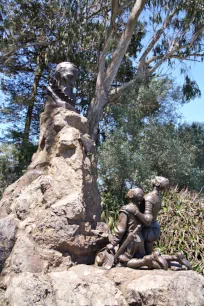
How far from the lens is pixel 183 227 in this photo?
9453 mm

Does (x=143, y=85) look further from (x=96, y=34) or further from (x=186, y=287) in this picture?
(x=186, y=287)

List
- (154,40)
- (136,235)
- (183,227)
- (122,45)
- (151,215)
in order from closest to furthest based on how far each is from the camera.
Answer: (136,235) → (151,215) → (183,227) → (122,45) → (154,40)

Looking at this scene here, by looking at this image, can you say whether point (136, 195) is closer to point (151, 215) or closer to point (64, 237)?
point (151, 215)

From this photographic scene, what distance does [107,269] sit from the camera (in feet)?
16.9

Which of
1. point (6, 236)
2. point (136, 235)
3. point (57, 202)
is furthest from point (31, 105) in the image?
point (136, 235)

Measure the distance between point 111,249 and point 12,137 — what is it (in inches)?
440

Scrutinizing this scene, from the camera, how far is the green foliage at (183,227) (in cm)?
884

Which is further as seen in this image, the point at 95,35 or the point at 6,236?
the point at 95,35

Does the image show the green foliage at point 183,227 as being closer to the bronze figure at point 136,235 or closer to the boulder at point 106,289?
the bronze figure at point 136,235

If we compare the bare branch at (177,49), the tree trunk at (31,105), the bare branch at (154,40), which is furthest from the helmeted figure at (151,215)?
the tree trunk at (31,105)

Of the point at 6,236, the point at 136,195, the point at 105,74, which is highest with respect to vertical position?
the point at 105,74

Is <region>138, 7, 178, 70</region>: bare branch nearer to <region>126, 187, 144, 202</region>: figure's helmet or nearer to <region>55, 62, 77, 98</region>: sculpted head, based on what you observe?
<region>55, 62, 77, 98</region>: sculpted head

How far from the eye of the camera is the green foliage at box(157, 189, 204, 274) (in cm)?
884

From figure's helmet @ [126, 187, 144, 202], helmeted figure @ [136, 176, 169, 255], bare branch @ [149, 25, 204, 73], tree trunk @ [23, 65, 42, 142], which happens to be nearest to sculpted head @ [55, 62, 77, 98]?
figure's helmet @ [126, 187, 144, 202]
